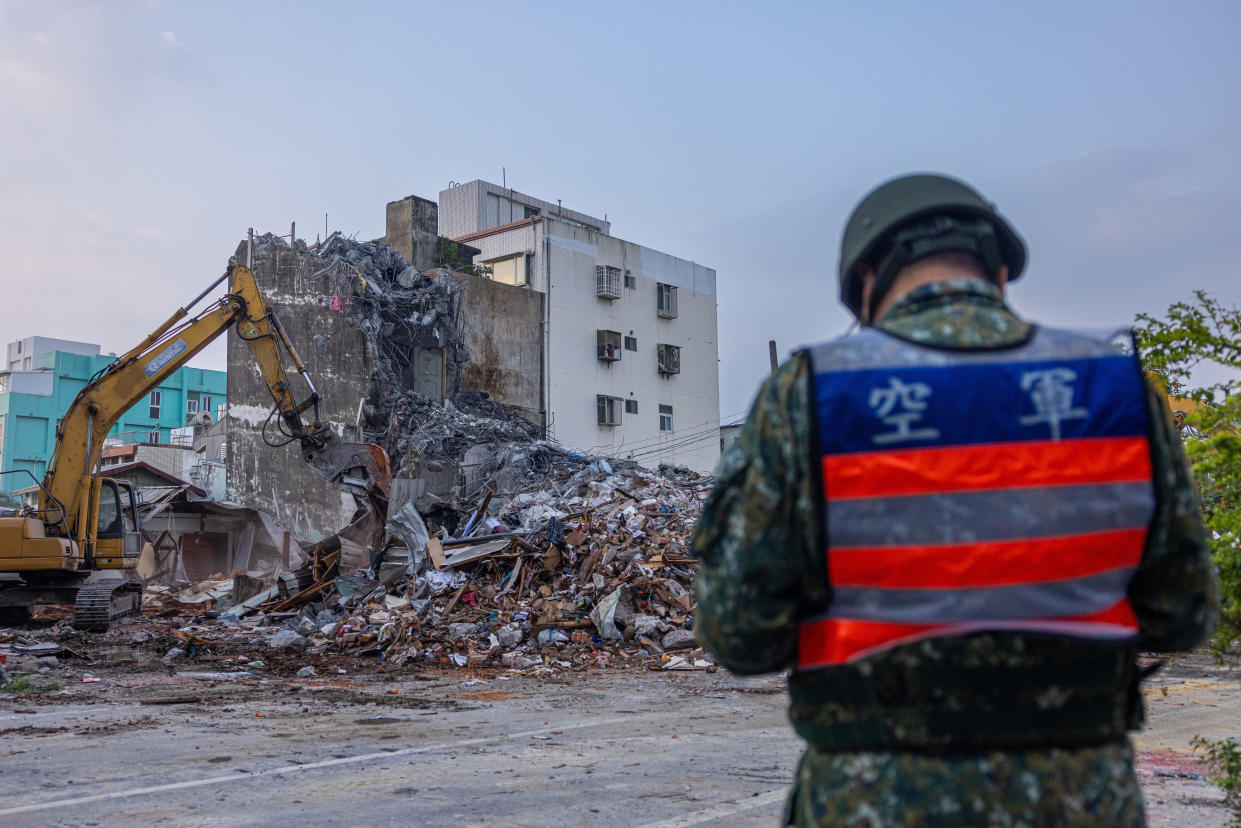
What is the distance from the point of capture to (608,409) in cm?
4144

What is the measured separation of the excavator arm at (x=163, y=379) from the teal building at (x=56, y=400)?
114 feet

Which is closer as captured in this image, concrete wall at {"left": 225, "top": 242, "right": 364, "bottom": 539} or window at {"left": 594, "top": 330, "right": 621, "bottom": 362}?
concrete wall at {"left": 225, "top": 242, "right": 364, "bottom": 539}

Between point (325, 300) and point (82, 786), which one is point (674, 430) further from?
point (82, 786)

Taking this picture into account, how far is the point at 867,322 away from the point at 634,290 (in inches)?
1626

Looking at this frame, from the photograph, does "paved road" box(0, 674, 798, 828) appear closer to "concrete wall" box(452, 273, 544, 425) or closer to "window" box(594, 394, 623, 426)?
"concrete wall" box(452, 273, 544, 425)

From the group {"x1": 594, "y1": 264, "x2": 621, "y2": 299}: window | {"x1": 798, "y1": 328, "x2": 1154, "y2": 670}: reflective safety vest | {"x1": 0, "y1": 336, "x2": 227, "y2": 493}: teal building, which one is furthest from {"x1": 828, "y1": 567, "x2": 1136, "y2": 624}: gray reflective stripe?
{"x1": 0, "y1": 336, "x2": 227, "y2": 493}: teal building

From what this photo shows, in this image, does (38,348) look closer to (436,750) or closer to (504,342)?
(504,342)

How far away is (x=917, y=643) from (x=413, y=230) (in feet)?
113

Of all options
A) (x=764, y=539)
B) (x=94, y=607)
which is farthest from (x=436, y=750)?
(x=94, y=607)

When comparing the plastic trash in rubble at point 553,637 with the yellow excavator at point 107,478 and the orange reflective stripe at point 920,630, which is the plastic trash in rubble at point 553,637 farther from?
the orange reflective stripe at point 920,630

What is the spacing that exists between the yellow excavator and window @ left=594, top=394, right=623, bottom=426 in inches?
954

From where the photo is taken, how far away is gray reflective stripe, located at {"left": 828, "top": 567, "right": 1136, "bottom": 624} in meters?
1.65

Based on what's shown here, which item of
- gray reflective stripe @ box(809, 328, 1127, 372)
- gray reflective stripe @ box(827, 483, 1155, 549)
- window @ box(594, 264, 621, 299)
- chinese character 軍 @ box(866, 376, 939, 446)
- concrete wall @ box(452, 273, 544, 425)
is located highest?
window @ box(594, 264, 621, 299)

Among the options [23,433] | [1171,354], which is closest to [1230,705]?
[1171,354]
